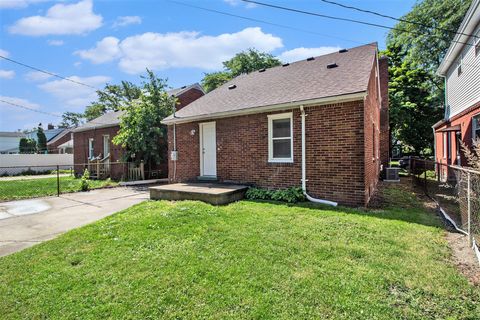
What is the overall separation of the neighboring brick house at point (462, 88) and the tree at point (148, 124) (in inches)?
534

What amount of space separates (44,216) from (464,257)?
9121 mm

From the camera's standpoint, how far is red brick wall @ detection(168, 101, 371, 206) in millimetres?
6621

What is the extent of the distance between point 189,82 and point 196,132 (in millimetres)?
10495

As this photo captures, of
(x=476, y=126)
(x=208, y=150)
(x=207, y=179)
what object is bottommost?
(x=207, y=179)

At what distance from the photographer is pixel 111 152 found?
18.0 meters

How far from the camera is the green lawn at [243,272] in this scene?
2721mm

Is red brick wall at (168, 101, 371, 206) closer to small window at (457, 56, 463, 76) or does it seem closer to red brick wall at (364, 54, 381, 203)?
red brick wall at (364, 54, 381, 203)

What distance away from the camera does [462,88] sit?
11797 mm

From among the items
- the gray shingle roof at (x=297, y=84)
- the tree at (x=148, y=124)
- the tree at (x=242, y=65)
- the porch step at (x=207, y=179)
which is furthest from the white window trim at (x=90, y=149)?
the porch step at (x=207, y=179)

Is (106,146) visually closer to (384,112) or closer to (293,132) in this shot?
(293,132)

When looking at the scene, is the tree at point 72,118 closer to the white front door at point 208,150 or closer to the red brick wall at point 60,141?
the red brick wall at point 60,141

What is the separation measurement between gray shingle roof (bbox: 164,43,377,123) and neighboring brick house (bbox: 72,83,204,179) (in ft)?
21.1

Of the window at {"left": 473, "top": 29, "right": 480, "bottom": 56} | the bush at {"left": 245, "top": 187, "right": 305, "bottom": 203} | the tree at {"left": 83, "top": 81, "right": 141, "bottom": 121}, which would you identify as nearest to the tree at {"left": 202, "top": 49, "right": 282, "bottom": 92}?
the tree at {"left": 83, "top": 81, "right": 141, "bottom": 121}

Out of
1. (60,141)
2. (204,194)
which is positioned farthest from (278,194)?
(60,141)
